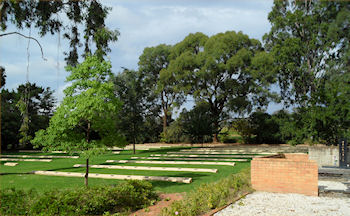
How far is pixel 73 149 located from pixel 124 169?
800cm

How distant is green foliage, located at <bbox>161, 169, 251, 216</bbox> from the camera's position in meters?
7.05

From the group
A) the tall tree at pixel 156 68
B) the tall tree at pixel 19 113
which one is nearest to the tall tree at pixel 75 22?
the tall tree at pixel 19 113

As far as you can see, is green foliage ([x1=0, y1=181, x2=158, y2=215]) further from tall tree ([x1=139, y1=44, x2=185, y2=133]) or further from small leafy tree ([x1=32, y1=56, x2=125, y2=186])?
tall tree ([x1=139, y1=44, x2=185, y2=133])

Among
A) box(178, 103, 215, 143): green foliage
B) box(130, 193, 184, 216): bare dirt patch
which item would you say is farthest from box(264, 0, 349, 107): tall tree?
box(130, 193, 184, 216): bare dirt patch

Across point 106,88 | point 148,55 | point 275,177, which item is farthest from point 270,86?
point 106,88

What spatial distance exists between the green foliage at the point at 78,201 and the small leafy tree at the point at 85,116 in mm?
1648

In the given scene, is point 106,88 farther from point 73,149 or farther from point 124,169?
point 124,169

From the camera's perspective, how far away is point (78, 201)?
6.91m

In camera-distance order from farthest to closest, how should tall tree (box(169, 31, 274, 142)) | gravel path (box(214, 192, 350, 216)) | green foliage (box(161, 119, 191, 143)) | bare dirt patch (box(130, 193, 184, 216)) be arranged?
green foliage (box(161, 119, 191, 143)), tall tree (box(169, 31, 274, 142)), gravel path (box(214, 192, 350, 216)), bare dirt patch (box(130, 193, 184, 216))

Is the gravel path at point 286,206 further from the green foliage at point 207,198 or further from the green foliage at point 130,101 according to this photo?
the green foliage at point 130,101

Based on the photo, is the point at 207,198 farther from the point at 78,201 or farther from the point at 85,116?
the point at 85,116

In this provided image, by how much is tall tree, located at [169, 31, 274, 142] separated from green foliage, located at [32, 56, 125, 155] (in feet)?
105

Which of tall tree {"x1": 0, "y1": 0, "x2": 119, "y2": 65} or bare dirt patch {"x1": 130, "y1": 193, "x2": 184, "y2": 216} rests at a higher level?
tall tree {"x1": 0, "y1": 0, "x2": 119, "y2": 65}

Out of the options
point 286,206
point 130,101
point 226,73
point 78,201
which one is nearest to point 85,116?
point 78,201
